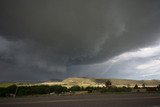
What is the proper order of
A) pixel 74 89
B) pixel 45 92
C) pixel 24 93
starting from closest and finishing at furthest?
1. pixel 24 93
2. pixel 45 92
3. pixel 74 89

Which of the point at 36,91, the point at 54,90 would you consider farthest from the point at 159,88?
the point at 36,91

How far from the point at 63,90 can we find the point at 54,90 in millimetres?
5580

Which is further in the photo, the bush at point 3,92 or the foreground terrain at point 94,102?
the bush at point 3,92

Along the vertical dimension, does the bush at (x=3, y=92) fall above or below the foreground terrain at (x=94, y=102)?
above

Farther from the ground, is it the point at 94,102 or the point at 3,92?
the point at 3,92

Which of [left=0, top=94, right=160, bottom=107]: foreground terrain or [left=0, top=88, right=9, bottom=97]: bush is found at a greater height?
[left=0, top=88, right=9, bottom=97]: bush

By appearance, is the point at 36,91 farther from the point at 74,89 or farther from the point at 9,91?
the point at 74,89

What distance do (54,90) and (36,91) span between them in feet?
43.8

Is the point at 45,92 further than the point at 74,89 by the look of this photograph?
No

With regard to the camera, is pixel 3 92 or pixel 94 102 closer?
pixel 94 102

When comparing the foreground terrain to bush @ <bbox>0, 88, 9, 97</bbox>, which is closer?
the foreground terrain

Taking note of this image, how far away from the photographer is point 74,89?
158m

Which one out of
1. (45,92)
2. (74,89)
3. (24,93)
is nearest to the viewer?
(24,93)

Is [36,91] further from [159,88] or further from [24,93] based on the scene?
[159,88]
